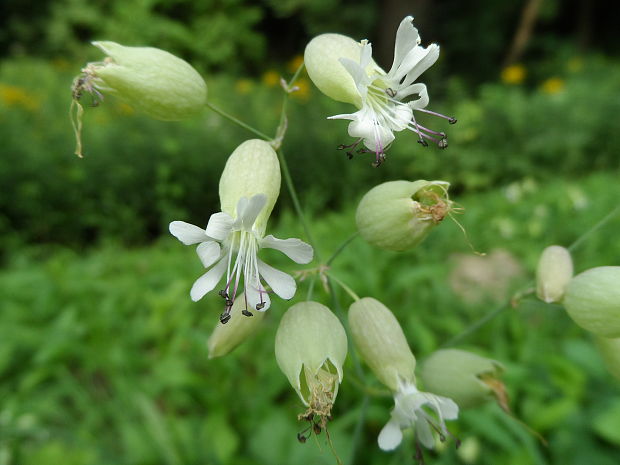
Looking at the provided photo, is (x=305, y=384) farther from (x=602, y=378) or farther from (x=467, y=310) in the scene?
(x=467, y=310)

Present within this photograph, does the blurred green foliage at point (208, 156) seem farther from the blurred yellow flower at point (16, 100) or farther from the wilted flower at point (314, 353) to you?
the wilted flower at point (314, 353)

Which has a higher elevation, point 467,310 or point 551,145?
point 467,310

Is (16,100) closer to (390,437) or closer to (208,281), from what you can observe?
(208,281)

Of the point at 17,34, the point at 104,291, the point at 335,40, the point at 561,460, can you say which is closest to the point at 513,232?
the point at 561,460

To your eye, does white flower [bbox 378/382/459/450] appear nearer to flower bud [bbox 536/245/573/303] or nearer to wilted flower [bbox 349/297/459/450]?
wilted flower [bbox 349/297/459/450]

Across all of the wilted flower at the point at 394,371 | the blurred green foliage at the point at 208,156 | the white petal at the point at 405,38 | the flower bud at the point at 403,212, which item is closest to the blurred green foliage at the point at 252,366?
the wilted flower at the point at 394,371
